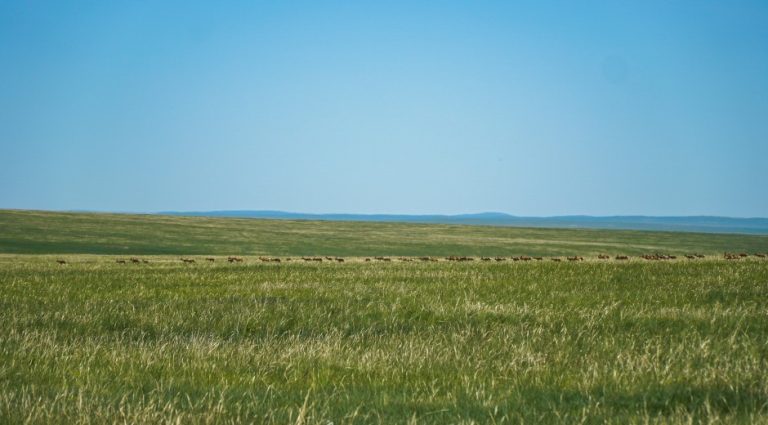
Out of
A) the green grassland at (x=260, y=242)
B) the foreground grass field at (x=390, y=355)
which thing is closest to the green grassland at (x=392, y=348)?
the foreground grass field at (x=390, y=355)

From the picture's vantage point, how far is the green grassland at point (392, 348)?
5.93 m

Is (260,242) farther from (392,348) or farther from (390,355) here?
(390,355)

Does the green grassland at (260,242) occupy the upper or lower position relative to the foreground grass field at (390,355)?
lower

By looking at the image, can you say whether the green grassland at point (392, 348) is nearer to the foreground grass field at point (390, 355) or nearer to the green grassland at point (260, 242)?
the foreground grass field at point (390, 355)

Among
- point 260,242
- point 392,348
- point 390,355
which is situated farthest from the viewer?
point 260,242

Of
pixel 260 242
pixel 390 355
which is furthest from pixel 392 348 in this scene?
pixel 260 242

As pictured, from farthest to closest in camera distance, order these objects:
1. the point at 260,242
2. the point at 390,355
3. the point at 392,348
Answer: the point at 260,242
the point at 392,348
the point at 390,355

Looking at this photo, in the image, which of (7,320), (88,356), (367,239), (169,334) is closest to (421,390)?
(88,356)

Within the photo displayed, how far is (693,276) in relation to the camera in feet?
61.8

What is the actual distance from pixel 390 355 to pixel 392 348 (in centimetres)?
71

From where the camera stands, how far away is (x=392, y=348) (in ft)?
29.9

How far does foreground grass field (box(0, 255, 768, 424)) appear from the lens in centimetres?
588

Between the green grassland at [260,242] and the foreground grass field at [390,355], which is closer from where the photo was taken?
the foreground grass field at [390,355]

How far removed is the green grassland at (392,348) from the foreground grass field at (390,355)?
0.11 feet
